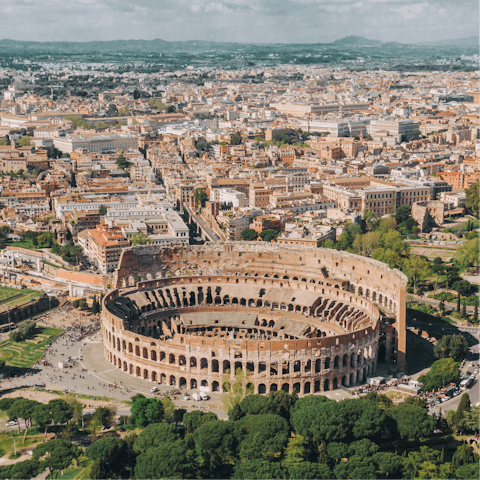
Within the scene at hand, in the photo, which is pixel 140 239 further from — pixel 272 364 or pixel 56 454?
pixel 56 454

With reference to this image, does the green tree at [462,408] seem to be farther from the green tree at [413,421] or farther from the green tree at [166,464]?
the green tree at [166,464]

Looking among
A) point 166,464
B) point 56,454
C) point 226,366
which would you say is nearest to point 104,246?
point 226,366

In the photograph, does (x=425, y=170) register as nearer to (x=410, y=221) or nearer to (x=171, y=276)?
(x=410, y=221)

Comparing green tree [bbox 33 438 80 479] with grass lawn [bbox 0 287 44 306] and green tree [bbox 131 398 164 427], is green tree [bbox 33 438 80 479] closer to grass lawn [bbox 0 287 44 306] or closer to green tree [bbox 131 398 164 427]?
green tree [bbox 131 398 164 427]

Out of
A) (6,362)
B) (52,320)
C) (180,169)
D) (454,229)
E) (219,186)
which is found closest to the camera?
(6,362)

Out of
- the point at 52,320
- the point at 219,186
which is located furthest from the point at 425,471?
the point at 219,186

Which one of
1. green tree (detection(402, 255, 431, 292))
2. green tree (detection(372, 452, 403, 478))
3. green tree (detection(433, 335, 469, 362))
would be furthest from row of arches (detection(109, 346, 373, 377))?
green tree (detection(402, 255, 431, 292))
